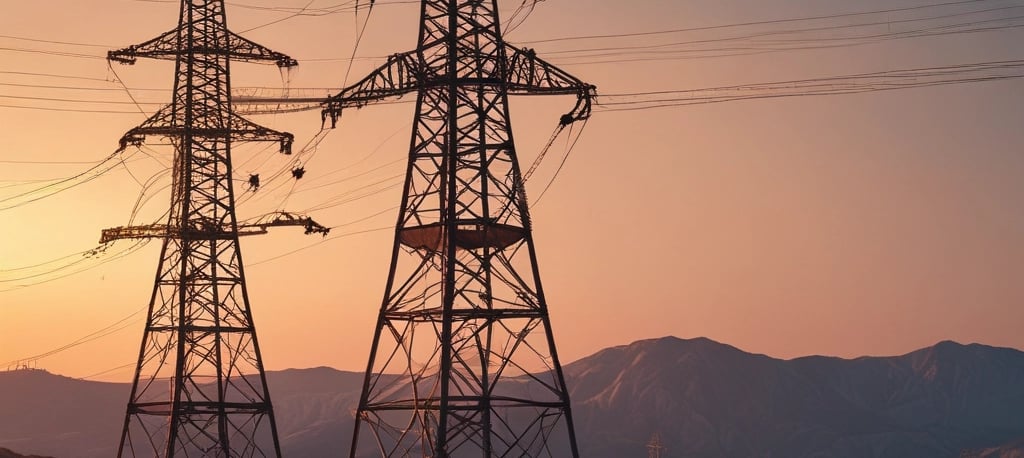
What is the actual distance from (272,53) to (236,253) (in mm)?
9985

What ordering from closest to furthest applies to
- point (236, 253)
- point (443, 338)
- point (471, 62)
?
point (443, 338), point (471, 62), point (236, 253)

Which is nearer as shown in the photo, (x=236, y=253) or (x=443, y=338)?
(x=443, y=338)

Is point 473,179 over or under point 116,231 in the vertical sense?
under

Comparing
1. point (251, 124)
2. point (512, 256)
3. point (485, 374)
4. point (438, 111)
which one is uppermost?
point (251, 124)

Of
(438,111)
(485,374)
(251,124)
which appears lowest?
(485,374)

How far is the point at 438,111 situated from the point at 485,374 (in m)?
8.84

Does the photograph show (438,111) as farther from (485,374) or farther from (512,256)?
(485,374)

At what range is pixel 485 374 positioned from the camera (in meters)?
49.8

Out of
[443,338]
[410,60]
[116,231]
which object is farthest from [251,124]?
[443,338]

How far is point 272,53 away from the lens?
7294 centimetres

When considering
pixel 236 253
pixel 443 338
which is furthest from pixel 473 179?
pixel 236 253

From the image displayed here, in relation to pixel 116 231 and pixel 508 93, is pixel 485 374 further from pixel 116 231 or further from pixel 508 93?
pixel 116 231

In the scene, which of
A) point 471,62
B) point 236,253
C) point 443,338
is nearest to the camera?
point 443,338

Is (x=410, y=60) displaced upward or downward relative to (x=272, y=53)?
downward
